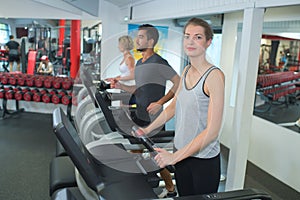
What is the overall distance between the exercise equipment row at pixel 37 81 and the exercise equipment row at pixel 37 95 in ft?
0.31

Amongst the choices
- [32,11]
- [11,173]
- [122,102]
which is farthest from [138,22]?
[11,173]

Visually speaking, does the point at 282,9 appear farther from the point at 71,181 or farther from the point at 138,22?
the point at 71,181

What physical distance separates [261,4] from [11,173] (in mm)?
2784

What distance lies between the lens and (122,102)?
2.91 m

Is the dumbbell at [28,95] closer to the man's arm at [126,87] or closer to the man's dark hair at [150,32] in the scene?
the man's arm at [126,87]

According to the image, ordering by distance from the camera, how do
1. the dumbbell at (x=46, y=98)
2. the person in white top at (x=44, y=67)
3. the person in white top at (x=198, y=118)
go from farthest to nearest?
the person in white top at (x=44, y=67), the dumbbell at (x=46, y=98), the person in white top at (x=198, y=118)

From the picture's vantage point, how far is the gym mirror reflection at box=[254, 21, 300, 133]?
3.19 m

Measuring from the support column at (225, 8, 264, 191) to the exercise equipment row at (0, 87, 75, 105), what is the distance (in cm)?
335

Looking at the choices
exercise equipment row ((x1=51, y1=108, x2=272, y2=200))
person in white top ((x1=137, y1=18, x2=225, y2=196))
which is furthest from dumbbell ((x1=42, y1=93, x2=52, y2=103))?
person in white top ((x1=137, y1=18, x2=225, y2=196))

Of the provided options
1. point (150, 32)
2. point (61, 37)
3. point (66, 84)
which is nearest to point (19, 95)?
point (66, 84)

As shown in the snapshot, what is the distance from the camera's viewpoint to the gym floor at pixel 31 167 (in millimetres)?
2656

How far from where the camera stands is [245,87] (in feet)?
6.37

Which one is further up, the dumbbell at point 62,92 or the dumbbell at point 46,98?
the dumbbell at point 62,92

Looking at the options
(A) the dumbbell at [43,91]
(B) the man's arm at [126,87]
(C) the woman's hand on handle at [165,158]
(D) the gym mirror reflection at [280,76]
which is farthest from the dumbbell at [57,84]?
(C) the woman's hand on handle at [165,158]
